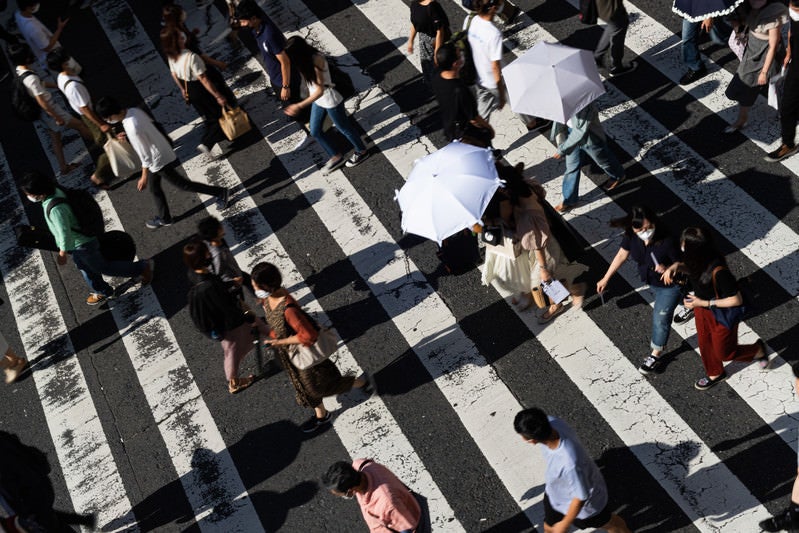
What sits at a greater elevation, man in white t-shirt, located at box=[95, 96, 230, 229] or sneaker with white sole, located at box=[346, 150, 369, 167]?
man in white t-shirt, located at box=[95, 96, 230, 229]

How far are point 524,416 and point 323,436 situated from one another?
2974 mm

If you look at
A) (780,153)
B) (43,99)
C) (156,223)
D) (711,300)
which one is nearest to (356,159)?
(156,223)

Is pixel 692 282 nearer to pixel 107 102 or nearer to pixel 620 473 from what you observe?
pixel 620 473

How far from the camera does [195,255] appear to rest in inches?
303

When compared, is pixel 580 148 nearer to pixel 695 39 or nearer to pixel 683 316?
pixel 683 316

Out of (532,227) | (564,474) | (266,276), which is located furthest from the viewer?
(532,227)

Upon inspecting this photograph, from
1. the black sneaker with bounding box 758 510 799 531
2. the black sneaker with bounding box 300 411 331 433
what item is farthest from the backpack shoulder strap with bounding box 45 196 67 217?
the black sneaker with bounding box 758 510 799 531

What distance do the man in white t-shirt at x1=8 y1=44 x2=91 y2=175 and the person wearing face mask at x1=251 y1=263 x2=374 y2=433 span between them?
4.92 metres

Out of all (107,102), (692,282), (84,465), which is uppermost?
(107,102)

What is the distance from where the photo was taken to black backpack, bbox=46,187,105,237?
880cm

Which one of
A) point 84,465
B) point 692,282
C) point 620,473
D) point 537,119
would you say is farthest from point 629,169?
point 84,465

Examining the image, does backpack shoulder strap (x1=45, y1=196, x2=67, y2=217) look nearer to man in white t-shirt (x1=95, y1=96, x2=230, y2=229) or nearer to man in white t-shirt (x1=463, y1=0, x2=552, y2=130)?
man in white t-shirt (x1=95, y1=96, x2=230, y2=229)

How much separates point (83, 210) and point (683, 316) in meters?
6.04

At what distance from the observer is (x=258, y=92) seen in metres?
11.9
